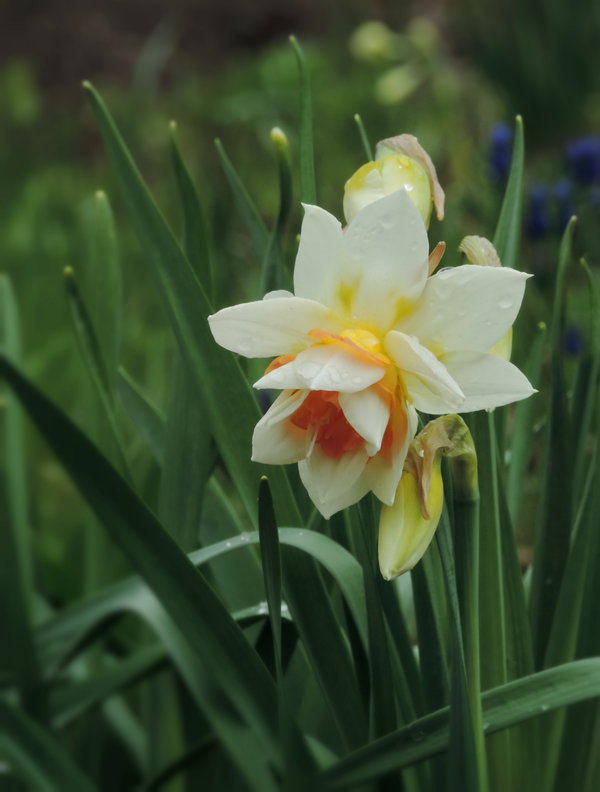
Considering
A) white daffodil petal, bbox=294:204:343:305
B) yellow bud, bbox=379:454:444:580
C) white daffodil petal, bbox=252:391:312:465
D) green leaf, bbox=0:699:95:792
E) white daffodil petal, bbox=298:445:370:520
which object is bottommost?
green leaf, bbox=0:699:95:792

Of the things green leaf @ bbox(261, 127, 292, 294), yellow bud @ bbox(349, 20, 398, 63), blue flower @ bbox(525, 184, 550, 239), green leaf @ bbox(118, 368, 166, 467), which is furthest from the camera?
yellow bud @ bbox(349, 20, 398, 63)

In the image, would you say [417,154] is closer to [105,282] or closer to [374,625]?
[374,625]

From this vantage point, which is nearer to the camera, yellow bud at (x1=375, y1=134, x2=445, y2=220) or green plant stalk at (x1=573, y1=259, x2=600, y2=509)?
yellow bud at (x1=375, y1=134, x2=445, y2=220)

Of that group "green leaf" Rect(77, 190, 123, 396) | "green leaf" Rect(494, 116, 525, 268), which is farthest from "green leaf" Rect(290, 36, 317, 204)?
"green leaf" Rect(77, 190, 123, 396)

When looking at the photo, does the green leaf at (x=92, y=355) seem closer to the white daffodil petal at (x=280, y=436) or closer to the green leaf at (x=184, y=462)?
the green leaf at (x=184, y=462)

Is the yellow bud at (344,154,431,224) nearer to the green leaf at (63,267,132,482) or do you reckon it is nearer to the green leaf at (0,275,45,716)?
the green leaf at (63,267,132,482)

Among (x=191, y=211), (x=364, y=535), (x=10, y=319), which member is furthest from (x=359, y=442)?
(x=10, y=319)

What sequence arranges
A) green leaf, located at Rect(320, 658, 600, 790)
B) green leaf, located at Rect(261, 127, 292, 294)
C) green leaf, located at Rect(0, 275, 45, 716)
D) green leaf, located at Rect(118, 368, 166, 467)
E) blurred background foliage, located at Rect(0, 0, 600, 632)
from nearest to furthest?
green leaf, located at Rect(320, 658, 600, 790)
green leaf, located at Rect(261, 127, 292, 294)
green leaf, located at Rect(118, 368, 166, 467)
green leaf, located at Rect(0, 275, 45, 716)
blurred background foliage, located at Rect(0, 0, 600, 632)
